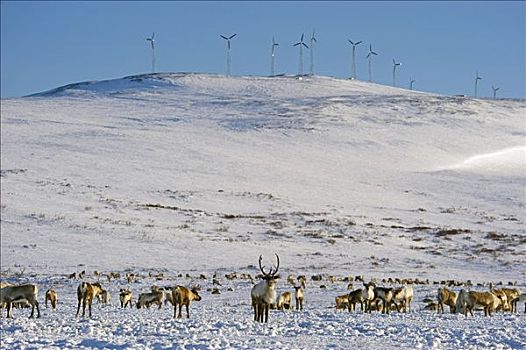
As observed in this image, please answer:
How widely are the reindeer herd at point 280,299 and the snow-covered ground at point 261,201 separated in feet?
1.98

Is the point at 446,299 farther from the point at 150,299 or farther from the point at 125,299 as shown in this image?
the point at 125,299

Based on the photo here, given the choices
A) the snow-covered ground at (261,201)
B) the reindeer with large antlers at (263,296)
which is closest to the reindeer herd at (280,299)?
the reindeer with large antlers at (263,296)

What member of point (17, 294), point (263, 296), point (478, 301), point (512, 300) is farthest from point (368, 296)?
point (17, 294)

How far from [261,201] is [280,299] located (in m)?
41.0

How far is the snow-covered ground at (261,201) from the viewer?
1827 cm

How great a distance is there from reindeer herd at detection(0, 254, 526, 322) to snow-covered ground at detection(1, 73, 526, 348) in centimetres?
60

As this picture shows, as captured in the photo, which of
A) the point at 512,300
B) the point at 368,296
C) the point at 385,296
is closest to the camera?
the point at 385,296

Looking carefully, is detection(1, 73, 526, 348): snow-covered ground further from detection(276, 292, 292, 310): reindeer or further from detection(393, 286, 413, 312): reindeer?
detection(393, 286, 413, 312): reindeer

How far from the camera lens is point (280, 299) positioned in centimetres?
2453

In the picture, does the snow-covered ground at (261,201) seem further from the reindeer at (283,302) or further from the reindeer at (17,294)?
the reindeer at (17,294)

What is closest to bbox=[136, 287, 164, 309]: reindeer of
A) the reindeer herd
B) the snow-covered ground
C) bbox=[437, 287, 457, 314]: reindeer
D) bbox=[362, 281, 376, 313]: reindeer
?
the reindeer herd

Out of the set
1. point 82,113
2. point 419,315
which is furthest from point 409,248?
point 82,113

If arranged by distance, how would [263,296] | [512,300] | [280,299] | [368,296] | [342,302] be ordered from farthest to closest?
[342,302]
[512,300]
[280,299]
[368,296]
[263,296]

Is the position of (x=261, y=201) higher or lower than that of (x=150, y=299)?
higher
